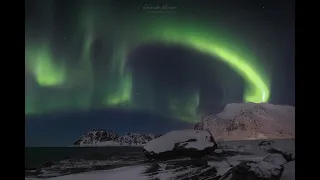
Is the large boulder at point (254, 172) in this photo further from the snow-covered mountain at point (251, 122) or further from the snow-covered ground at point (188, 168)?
the snow-covered mountain at point (251, 122)

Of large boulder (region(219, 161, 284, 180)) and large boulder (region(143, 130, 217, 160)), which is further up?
large boulder (region(143, 130, 217, 160))

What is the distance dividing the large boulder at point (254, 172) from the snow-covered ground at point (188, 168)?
0.06 feet

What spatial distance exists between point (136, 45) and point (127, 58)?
8 cm

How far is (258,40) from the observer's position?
90.8 inches

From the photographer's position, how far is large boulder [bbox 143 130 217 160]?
2.26 m

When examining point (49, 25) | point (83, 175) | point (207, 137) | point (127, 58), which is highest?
point (49, 25)

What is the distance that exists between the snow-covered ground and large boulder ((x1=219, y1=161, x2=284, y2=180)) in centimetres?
2

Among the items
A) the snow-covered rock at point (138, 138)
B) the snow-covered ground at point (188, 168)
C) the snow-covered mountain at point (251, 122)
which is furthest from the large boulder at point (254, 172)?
the snow-covered rock at point (138, 138)

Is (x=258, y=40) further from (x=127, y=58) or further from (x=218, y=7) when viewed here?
(x=127, y=58)

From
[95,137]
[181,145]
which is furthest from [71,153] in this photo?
[181,145]

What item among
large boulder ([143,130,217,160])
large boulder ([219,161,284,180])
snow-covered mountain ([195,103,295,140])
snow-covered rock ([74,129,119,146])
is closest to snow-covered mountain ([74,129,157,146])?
snow-covered rock ([74,129,119,146])

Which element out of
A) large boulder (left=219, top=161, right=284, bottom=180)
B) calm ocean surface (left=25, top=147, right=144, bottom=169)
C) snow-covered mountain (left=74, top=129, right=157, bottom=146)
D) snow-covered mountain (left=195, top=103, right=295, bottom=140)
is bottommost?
large boulder (left=219, top=161, right=284, bottom=180)

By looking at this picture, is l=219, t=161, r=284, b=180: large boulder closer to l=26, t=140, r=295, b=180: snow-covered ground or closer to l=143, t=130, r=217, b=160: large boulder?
l=26, t=140, r=295, b=180: snow-covered ground
